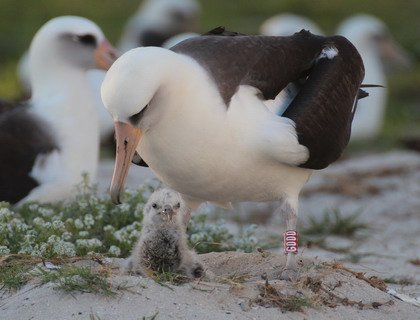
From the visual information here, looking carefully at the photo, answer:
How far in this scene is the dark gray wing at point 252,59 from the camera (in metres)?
5.95

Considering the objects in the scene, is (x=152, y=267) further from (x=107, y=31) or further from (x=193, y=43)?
(x=107, y=31)

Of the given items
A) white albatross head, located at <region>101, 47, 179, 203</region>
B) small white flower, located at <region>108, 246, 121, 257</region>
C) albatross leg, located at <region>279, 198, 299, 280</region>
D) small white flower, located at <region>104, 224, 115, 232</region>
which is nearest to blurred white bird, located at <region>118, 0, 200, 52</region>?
small white flower, located at <region>104, 224, 115, 232</region>

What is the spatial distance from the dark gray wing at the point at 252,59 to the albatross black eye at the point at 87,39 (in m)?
3.18

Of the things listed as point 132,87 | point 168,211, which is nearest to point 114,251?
point 168,211

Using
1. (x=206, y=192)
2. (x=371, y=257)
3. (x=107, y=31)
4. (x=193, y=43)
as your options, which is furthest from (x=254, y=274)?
(x=107, y=31)

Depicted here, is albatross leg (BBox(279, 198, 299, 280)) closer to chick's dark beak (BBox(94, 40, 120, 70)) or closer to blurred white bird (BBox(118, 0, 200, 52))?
chick's dark beak (BBox(94, 40, 120, 70))

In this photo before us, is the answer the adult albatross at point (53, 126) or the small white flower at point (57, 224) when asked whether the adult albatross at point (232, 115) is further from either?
the adult albatross at point (53, 126)

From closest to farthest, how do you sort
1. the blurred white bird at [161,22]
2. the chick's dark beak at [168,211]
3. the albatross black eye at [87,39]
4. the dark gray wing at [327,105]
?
the chick's dark beak at [168,211] < the dark gray wing at [327,105] < the albatross black eye at [87,39] < the blurred white bird at [161,22]

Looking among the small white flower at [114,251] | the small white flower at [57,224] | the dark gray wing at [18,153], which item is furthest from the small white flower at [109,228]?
the dark gray wing at [18,153]

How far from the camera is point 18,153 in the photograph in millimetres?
8539

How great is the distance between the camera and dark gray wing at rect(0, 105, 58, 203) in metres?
8.49

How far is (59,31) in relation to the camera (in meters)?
9.39

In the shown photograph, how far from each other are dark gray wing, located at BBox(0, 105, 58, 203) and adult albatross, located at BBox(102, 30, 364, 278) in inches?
92.3

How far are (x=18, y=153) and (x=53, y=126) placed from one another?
1.12 ft
